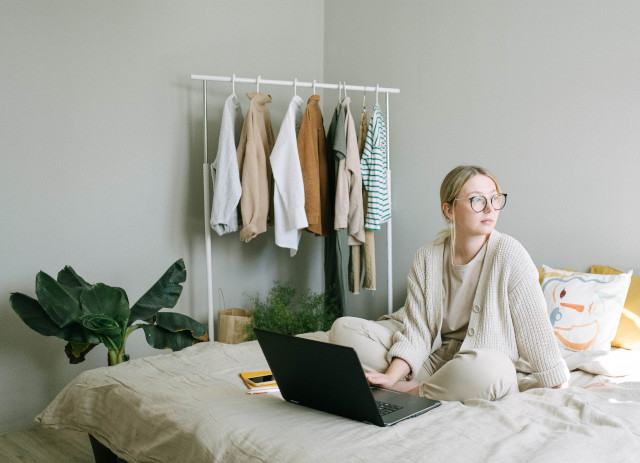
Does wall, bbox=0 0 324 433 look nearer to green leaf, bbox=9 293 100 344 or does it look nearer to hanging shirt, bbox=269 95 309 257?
green leaf, bbox=9 293 100 344

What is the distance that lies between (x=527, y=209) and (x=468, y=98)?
66 centimetres

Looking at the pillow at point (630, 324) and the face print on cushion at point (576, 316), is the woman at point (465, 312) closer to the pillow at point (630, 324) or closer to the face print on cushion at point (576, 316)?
the face print on cushion at point (576, 316)

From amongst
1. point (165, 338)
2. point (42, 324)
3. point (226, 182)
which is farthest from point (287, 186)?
point (42, 324)

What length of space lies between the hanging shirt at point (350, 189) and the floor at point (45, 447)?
1.55 meters

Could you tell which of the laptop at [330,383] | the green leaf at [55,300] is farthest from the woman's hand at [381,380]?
the green leaf at [55,300]

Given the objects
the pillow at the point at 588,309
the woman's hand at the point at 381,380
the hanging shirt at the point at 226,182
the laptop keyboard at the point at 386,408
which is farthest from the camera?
the hanging shirt at the point at 226,182

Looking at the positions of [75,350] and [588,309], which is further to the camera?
[75,350]

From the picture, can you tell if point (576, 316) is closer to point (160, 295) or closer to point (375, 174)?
point (375, 174)

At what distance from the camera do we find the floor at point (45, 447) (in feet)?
8.38

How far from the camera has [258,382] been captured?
1.89 meters

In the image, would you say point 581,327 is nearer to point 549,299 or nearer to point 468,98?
point 549,299

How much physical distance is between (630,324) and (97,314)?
6.85 feet

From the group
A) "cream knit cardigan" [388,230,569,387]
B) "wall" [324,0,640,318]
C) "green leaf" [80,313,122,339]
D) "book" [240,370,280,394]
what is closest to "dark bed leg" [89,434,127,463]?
"book" [240,370,280,394]

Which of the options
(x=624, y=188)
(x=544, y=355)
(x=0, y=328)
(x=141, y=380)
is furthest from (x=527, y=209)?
(x=0, y=328)
